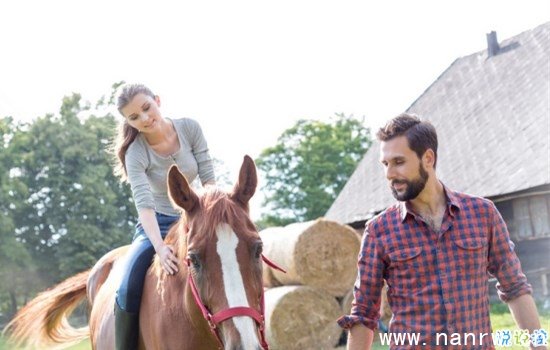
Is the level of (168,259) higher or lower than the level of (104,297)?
higher

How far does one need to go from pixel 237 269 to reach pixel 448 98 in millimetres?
20932

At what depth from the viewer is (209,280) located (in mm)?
3473

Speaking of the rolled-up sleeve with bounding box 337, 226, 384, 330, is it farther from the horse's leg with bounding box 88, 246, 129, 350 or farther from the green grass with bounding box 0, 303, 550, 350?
the green grass with bounding box 0, 303, 550, 350

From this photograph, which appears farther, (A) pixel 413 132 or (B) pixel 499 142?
(B) pixel 499 142

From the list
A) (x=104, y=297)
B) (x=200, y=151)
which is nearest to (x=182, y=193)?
(x=200, y=151)

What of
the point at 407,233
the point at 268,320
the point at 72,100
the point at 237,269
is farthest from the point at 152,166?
the point at 72,100

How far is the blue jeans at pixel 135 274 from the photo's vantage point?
429cm

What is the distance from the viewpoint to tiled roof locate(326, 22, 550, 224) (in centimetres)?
1691

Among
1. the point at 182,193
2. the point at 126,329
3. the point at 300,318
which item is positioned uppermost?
the point at 182,193

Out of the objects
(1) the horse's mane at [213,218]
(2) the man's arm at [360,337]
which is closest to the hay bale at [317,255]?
(1) the horse's mane at [213,218]

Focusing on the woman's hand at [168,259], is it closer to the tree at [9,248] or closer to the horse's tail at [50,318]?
the horse's tail at [50,318]

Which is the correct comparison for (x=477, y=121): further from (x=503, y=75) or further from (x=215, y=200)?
(x=215, y=200)

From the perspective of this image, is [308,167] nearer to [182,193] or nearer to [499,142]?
[499,142]

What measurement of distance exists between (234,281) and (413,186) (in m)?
0.87
